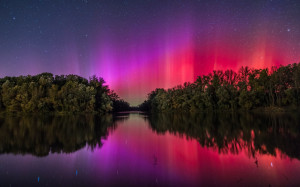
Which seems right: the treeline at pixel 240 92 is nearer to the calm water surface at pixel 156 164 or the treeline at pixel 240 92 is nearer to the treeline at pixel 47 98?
the treeline at pixel 47 98

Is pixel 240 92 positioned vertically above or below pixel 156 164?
above

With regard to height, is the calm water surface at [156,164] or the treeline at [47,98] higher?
the treeline at [47,98]

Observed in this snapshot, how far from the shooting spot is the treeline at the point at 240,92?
6975cm

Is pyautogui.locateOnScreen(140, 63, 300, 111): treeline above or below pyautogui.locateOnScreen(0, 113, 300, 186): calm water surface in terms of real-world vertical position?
above

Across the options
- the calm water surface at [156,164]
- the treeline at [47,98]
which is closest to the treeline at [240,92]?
the treeline at [47,98]

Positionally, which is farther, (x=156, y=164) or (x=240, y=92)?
(x=240, y=92)

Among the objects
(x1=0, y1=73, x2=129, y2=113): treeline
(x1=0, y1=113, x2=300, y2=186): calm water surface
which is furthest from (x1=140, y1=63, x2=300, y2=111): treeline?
(x1=0, y1=113, x2=300, y2=186): calm water surface

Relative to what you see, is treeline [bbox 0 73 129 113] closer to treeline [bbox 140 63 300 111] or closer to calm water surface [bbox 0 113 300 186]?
treeline [bbox 140 63 300 111]

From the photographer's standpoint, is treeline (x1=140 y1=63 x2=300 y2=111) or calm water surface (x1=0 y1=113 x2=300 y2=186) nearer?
calm water surface (x1=0 y1=113 x2=300 y2=186)

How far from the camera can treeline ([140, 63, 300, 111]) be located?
69.8 metres

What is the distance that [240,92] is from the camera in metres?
80.4

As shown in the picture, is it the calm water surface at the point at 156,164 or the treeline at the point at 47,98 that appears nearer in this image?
the calm water surface at the point at 156,164

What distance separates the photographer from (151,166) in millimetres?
9227

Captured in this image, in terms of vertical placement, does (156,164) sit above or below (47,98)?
below
